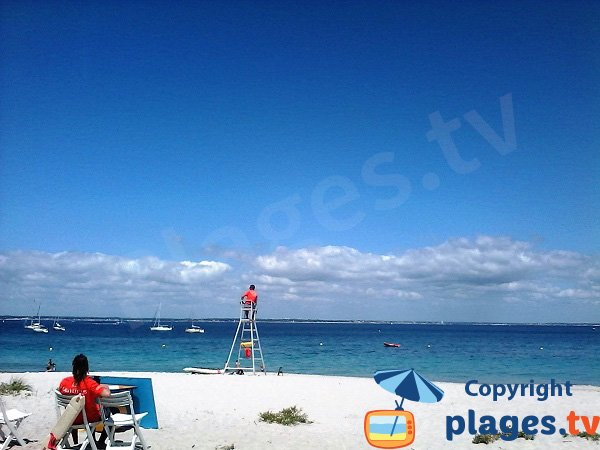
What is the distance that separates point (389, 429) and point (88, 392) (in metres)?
4.77

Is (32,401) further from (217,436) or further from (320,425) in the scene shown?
(320,425)

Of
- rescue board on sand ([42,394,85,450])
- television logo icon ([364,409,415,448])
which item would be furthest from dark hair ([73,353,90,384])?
television logo icon ([364,409,415,448])

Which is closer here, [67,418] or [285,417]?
[67,418]

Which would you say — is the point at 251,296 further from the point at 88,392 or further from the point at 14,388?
the point at 88,392

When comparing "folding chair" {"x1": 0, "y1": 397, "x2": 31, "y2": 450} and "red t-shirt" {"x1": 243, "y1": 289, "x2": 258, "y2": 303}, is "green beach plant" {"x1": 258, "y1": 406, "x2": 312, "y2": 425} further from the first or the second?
"red t-shirt" {"x1": 243, "y1": 289, "x2": 258, "y2": 303}

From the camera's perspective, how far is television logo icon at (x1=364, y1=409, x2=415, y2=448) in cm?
840

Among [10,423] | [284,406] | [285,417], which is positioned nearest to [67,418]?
[10,423]

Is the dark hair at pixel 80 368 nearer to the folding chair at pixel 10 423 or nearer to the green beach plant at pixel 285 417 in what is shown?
the folding chair at pixel 10 423

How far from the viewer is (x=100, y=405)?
6.52 m

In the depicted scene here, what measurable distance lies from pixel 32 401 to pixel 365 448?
7.61 m

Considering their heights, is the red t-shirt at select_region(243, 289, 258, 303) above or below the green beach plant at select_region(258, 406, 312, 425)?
above

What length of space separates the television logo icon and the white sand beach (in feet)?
0.56

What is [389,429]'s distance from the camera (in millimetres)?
8695

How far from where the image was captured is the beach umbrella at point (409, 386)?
27.1 ft
